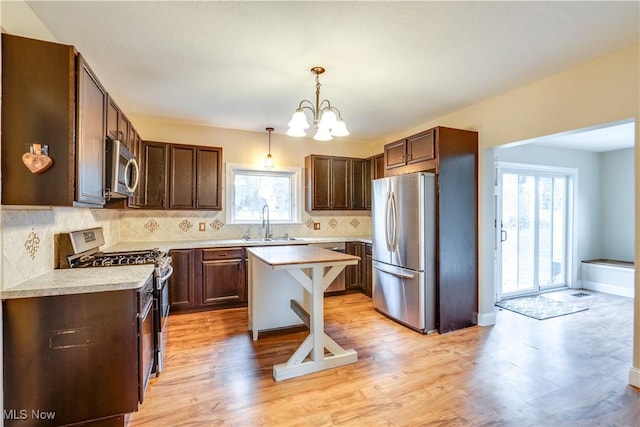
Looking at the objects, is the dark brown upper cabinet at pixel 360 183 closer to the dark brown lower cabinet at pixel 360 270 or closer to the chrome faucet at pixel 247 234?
the dark brown lower cabinet at pixel 360 270

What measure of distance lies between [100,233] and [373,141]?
4.23m

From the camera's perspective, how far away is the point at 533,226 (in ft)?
16.2

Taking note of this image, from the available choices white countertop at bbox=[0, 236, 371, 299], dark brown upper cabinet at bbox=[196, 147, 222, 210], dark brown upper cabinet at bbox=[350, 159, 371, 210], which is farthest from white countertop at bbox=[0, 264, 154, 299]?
dark brown upper cabinet at bbox=[350, 159, 371, 210]

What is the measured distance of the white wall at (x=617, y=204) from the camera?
5145mm

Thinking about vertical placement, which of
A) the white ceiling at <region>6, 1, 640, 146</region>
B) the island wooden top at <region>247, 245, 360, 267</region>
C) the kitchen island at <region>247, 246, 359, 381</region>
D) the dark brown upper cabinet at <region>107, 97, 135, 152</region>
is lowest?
the kitchen island at <region>247, 246, 359, 381</region>

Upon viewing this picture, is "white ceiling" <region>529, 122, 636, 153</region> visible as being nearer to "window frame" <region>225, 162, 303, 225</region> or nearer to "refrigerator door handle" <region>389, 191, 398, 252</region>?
"refrigerator door handle" <region>389, 191, 398, 252</region>

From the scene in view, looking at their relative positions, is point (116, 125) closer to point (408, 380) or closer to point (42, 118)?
point (42, 118)

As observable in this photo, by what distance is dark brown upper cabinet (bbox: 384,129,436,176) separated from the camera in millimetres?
3322

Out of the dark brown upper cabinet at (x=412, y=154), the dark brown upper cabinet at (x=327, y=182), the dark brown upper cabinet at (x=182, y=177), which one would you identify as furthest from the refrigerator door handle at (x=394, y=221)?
the dark brown upper cabinet at (x=182, y=177)

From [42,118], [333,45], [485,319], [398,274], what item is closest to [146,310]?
[42,118]

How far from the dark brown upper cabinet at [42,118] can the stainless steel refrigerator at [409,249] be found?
2.79 m

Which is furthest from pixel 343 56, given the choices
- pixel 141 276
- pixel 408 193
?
pixel 141 276

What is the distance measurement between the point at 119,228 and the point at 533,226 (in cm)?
608

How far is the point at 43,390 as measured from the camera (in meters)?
1.61
